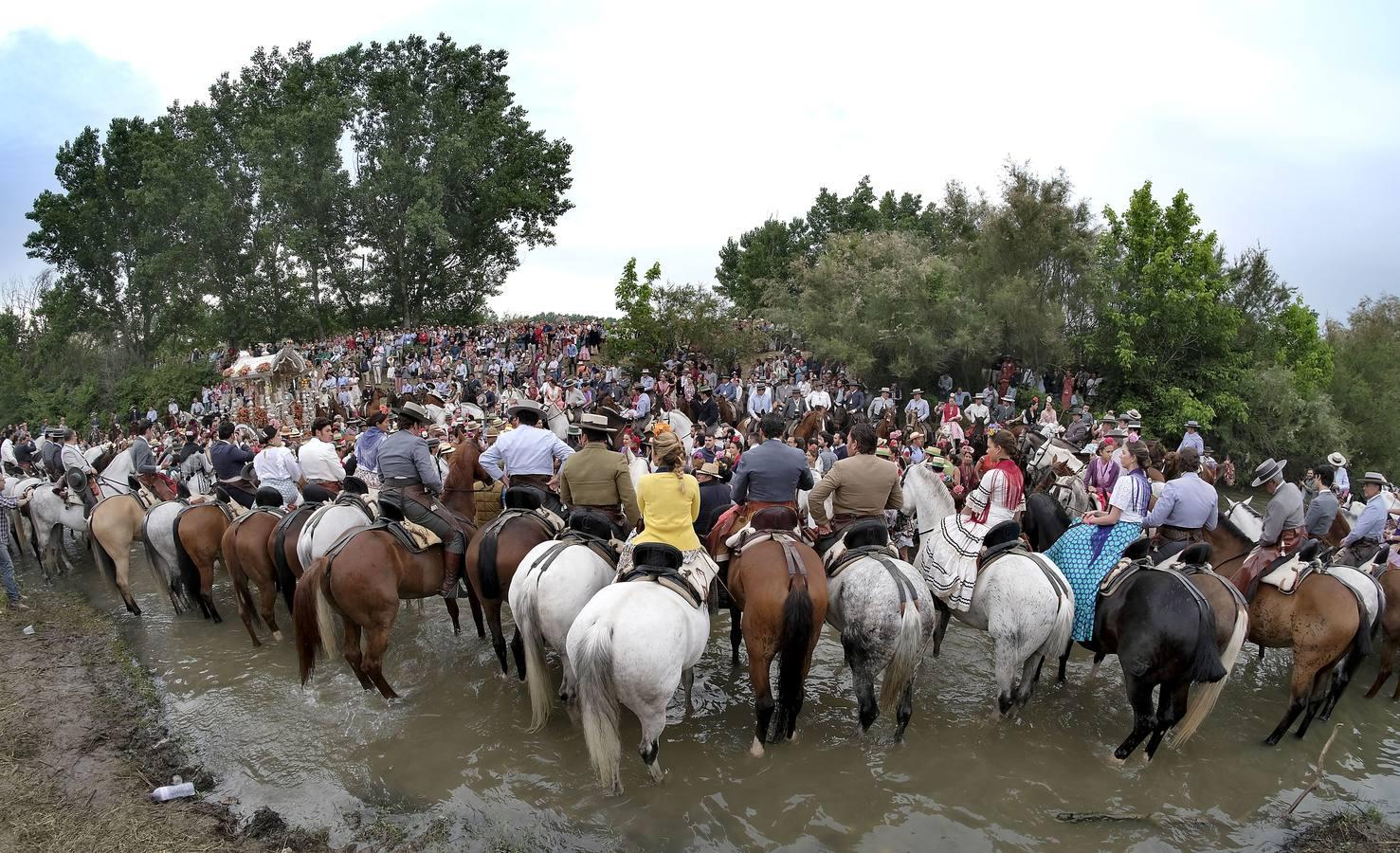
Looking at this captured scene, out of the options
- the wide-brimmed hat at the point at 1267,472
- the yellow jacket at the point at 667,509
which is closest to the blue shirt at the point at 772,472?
the yellow jacket at the point at 667,509

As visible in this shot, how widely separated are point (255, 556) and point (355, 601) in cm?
277

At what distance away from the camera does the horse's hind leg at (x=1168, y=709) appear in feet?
19.2

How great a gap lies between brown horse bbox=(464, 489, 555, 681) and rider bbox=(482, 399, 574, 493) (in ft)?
1.68

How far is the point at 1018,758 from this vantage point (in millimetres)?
6184

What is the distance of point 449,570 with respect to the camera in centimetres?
757

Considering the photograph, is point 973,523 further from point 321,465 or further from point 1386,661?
point 321,465

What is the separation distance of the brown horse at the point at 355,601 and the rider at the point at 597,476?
5.73 feet

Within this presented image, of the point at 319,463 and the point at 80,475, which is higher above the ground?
the point at 319,463

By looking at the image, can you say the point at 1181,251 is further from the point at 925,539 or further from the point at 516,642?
the point at 516,642

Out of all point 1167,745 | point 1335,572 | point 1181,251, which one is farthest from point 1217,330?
point 1167,745

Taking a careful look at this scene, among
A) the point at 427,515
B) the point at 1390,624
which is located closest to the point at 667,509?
the point at 427,515

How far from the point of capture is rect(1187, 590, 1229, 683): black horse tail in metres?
5.66

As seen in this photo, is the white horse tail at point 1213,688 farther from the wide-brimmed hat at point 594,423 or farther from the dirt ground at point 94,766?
the dirt ground at point 94,766

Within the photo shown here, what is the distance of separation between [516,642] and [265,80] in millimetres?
46293
